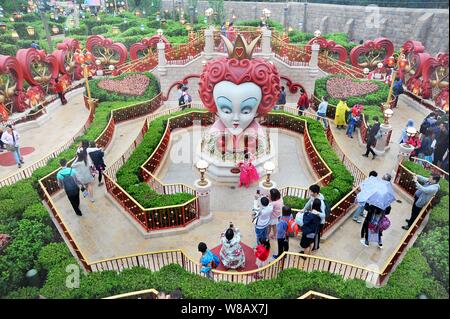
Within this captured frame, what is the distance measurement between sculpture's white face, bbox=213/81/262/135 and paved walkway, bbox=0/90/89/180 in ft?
26.4

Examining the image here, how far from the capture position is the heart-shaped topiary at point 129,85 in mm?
19281

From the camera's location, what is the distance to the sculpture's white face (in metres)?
10.1

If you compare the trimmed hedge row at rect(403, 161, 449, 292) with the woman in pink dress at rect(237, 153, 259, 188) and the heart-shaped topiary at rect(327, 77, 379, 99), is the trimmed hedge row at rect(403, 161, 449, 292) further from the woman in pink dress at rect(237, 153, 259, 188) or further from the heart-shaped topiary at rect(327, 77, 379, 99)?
the heart-shaped topiary at rect(327, 77, 379, 99)

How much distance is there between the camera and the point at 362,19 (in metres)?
33.2

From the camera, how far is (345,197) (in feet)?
29.8

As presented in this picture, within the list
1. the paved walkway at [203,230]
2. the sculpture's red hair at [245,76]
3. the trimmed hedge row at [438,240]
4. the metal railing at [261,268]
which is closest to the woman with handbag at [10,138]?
the paved walkway at [203,230]

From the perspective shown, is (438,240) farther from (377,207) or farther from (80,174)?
(80,174)

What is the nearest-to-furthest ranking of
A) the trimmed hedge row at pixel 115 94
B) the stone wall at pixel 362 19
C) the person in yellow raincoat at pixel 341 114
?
the person in yellow raincoat at pixel 341 114
the trimmed hedge row at pixel 115 94
the stone wall at pixel 362 19

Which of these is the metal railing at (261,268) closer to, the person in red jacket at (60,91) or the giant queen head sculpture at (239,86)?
the giant queen head sculpture at (239,86)

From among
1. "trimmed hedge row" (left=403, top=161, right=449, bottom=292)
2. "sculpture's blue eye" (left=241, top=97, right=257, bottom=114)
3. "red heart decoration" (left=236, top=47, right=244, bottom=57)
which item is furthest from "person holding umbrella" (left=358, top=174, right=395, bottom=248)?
"red heart decoration" (left=236, top=47, right=244, bottom=57)

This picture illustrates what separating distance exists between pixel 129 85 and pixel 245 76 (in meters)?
11.9

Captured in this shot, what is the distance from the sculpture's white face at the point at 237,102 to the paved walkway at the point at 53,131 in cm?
805

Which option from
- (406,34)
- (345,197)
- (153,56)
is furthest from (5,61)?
(406,34)
